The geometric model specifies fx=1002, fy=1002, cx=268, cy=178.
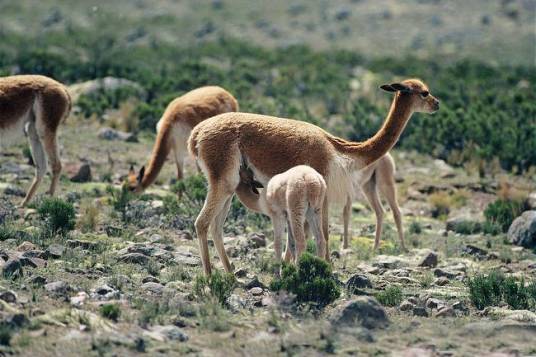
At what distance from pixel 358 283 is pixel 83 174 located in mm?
7108

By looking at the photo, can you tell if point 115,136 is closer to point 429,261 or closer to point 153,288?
point 429,261

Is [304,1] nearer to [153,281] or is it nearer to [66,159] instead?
[66,159]

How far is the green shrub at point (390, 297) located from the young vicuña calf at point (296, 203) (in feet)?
2.69

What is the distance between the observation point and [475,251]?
14.3 m

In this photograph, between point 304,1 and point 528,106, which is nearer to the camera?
point 528,106

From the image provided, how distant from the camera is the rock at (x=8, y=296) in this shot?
928 cm

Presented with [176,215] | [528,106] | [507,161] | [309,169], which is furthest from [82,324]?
[528,106]

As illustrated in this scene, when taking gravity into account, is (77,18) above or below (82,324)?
below

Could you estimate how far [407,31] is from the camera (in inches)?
2152

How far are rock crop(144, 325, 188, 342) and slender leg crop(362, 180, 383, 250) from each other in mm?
5995

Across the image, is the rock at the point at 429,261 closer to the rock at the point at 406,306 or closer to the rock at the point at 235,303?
the rock at the point at 406,306

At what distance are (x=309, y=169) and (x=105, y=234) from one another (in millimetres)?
Answer: 3830

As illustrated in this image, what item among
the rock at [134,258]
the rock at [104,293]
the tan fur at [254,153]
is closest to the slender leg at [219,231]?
the tan fur at [254,153]

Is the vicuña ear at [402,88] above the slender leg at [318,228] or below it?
above
